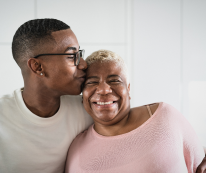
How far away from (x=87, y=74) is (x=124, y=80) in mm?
240

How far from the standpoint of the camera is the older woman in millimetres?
1166

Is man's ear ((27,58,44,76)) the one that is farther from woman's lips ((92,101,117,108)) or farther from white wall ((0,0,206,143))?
white wall ((0,0,206,143))

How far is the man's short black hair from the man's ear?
0.17 feet

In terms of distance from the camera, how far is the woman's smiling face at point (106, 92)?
127cm

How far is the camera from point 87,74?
4.48 feet

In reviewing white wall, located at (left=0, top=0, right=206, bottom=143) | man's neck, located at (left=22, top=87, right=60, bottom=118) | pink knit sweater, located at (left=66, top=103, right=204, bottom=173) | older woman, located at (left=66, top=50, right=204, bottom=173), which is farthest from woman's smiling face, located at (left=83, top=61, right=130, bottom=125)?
white wall, located at (left=0, top=0, right=206, bottom=143)

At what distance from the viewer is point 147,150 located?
117 cm

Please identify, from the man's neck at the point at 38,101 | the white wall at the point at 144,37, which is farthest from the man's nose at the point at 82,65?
the white wall at the point at 144,37

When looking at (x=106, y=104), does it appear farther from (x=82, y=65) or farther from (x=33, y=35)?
(x=33, y=35)

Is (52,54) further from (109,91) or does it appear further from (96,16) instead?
(96,16)

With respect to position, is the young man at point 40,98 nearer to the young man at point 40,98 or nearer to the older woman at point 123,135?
the young man at point 40,98

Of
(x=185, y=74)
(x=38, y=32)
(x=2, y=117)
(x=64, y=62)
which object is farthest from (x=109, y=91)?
(x=185, y=74)

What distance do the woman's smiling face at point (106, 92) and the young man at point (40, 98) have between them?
88mm

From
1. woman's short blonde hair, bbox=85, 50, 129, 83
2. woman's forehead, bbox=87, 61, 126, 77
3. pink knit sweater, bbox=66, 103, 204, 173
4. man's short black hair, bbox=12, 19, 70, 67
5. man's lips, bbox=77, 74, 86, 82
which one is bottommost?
pink knit sweater, bbox=66, 103, 204, 173
